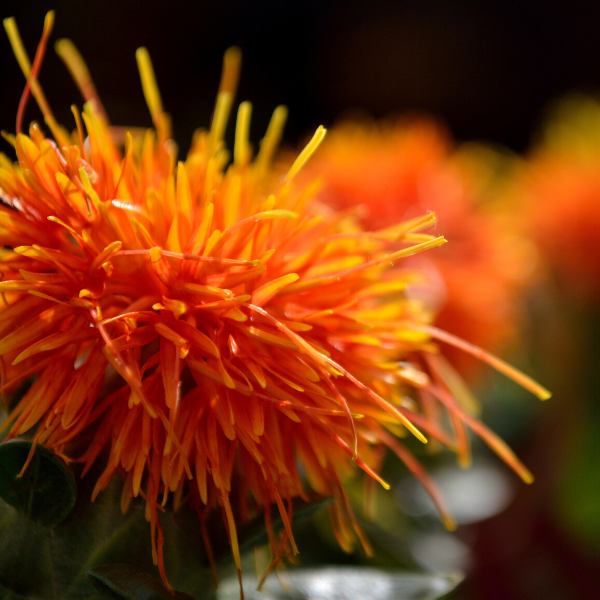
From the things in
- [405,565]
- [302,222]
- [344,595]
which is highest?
[302,222]

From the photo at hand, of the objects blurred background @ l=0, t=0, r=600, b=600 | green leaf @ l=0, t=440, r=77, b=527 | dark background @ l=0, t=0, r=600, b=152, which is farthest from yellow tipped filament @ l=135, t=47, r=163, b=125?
dark background @ l=0, t=0, r=600, b=152

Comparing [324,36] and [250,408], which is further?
[324,36]

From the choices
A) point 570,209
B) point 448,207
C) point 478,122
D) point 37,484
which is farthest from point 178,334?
point 478,122

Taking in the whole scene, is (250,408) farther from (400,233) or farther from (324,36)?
(324,36)

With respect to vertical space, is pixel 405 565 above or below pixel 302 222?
below

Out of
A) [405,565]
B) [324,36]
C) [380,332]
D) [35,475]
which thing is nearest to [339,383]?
[380,332]

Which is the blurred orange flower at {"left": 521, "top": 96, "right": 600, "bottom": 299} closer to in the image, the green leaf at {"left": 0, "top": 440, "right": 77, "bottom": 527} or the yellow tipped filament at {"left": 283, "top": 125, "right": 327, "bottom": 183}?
the yellow tipped filament at {"left": 283, "top": 125, "right": 327, "bottom": 183}

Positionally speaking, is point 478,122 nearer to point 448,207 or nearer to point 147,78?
point 448,207
